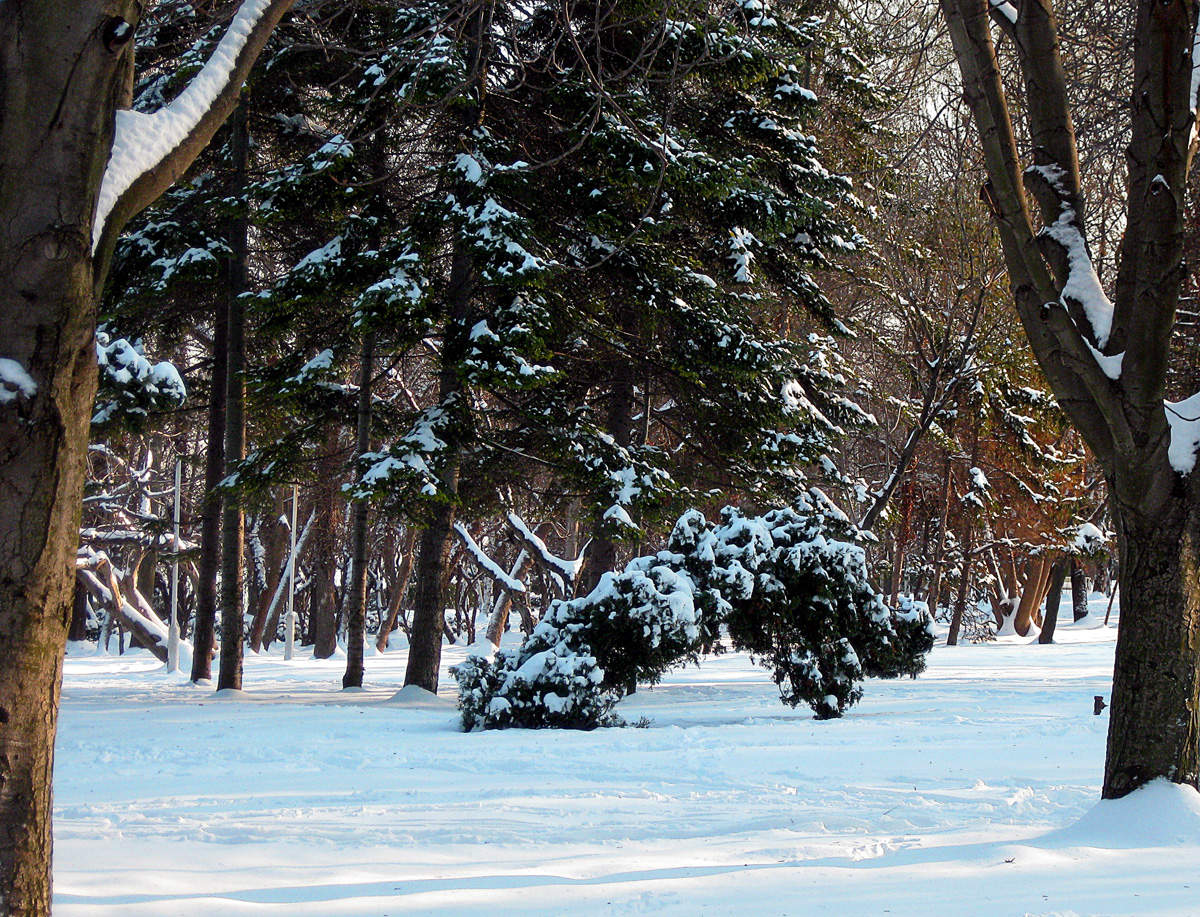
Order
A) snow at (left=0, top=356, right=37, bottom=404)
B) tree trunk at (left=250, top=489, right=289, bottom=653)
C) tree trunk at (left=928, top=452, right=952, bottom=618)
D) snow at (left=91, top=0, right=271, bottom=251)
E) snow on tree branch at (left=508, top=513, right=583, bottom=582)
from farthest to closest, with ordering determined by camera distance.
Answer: tree trunk at (left=250, top=489, right=289, bottom=653) → tree trunk at (left=928, top=452, right=952, bottom=618) → snow on tree branch at (left=508, top=513, right=583, bottom=582) → snow at (left=91, top=0, right=271, bottom=251) → snow at (left=0, top=356, right=37, bottom=404)

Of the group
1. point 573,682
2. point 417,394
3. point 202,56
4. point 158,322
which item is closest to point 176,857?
point 573,682

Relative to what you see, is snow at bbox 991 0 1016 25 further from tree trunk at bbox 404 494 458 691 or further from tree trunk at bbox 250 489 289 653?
tree trunk at bbox 250 489 289 653

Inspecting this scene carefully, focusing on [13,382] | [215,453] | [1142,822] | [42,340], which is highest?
[215,453]

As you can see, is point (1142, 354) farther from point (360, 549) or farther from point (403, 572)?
point (403, 572)

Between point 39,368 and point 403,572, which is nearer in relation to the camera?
point 39,368

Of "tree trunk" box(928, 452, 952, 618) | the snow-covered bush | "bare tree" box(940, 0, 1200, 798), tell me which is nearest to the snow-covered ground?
"bare tree" box(940, 0, 1200, 798)

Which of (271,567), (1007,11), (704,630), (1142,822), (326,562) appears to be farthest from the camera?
(271,567)

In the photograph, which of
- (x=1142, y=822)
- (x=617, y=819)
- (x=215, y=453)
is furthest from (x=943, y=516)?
(x=617, y=819)

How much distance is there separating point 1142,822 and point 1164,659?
820 mm

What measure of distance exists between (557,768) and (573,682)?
9.37 ft

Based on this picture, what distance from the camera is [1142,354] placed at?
525 cm

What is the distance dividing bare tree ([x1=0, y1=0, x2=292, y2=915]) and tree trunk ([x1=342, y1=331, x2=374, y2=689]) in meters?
10.1

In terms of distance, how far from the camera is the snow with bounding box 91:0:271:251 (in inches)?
138

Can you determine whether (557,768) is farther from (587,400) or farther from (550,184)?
(587,400)
